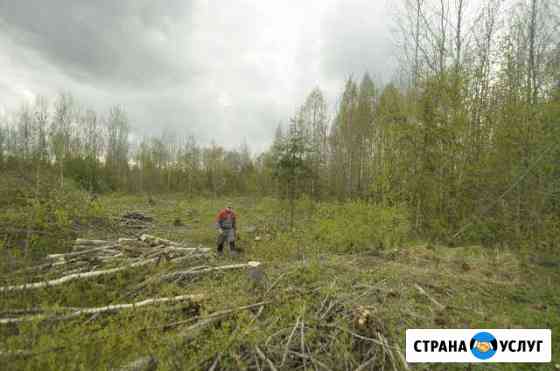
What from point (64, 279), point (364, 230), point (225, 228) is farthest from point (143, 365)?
point (364, 230)

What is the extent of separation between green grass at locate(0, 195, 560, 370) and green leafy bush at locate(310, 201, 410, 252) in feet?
4.63

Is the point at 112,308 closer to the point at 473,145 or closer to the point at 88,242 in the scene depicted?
the point at 88,242

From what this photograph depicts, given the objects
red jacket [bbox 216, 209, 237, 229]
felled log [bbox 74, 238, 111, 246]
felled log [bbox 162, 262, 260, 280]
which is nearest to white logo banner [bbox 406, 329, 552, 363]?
felled log [bbox 162, 262, 260, 280]

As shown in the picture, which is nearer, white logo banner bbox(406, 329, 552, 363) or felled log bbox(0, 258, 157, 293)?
white logo banner bbox(406, 329, 552, 363)

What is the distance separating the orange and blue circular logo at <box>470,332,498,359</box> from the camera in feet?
8.84

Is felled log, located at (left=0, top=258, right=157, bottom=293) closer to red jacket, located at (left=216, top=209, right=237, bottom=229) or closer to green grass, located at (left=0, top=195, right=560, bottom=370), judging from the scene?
green grass, located at (left=0, top=195, right=560, bottom=370)

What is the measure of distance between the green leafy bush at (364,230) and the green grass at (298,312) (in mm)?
1411

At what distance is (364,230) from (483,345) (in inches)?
177

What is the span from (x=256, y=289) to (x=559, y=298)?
→ 5.09 m

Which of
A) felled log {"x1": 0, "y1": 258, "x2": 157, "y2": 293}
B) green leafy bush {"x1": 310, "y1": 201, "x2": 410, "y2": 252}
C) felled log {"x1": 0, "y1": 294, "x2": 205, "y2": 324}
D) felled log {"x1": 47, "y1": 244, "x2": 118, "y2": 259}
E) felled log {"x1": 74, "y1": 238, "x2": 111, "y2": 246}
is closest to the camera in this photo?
felled log {"x1": 0, "y1": 294, "x2": 205, "y2": 324}

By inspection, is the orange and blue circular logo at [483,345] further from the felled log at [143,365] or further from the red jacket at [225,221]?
the red jacket at [225,221]

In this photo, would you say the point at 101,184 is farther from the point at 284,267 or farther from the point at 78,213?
the point at 284,267

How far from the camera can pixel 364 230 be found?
23.8ft

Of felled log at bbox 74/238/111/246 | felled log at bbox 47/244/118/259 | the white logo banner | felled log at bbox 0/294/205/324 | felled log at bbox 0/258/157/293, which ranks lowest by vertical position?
the white logo banner
